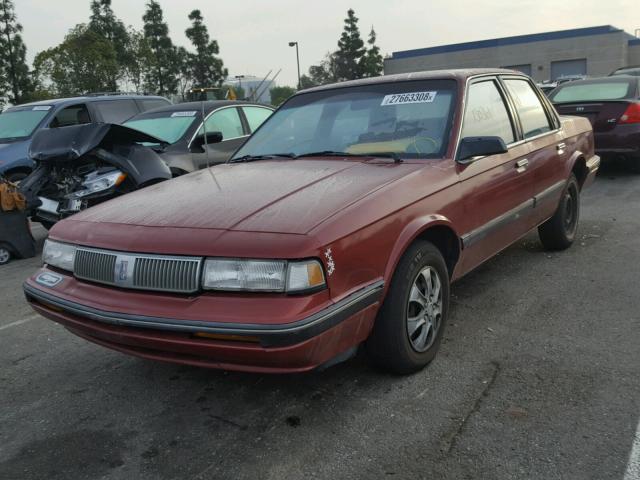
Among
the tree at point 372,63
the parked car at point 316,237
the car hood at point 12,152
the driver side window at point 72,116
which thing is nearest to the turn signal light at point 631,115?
the parked car at point 316,237

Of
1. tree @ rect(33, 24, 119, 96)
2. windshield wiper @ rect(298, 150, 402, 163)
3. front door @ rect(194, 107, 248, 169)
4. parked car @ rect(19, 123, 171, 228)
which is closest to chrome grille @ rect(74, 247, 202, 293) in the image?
windshield wiper @ rect(298, 150, 402, 163)

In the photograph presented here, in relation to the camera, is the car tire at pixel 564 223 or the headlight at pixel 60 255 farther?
the car tire at pixel 564 223

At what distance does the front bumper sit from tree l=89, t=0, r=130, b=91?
4120 cm

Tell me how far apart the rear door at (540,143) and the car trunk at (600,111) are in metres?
4.01

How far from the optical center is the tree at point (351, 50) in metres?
73.6

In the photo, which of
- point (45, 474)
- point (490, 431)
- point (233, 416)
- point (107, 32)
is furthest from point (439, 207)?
point (107, 32)

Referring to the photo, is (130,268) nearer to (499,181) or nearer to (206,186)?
(206,186)

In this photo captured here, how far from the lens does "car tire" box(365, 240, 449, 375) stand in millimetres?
2779

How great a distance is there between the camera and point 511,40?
56094 millimetres

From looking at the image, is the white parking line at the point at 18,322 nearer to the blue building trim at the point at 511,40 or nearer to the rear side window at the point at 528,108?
the rear side window at the point at 528,108

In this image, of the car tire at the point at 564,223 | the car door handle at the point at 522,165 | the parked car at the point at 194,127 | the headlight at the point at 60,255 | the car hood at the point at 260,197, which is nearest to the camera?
the car hood at the point at 260,197

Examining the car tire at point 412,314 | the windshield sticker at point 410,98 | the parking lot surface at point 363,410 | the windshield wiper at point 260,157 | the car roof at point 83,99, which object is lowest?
the parking lot surface at point 363,410

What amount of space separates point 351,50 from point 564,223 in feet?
241

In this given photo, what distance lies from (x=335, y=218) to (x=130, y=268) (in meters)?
0.94
